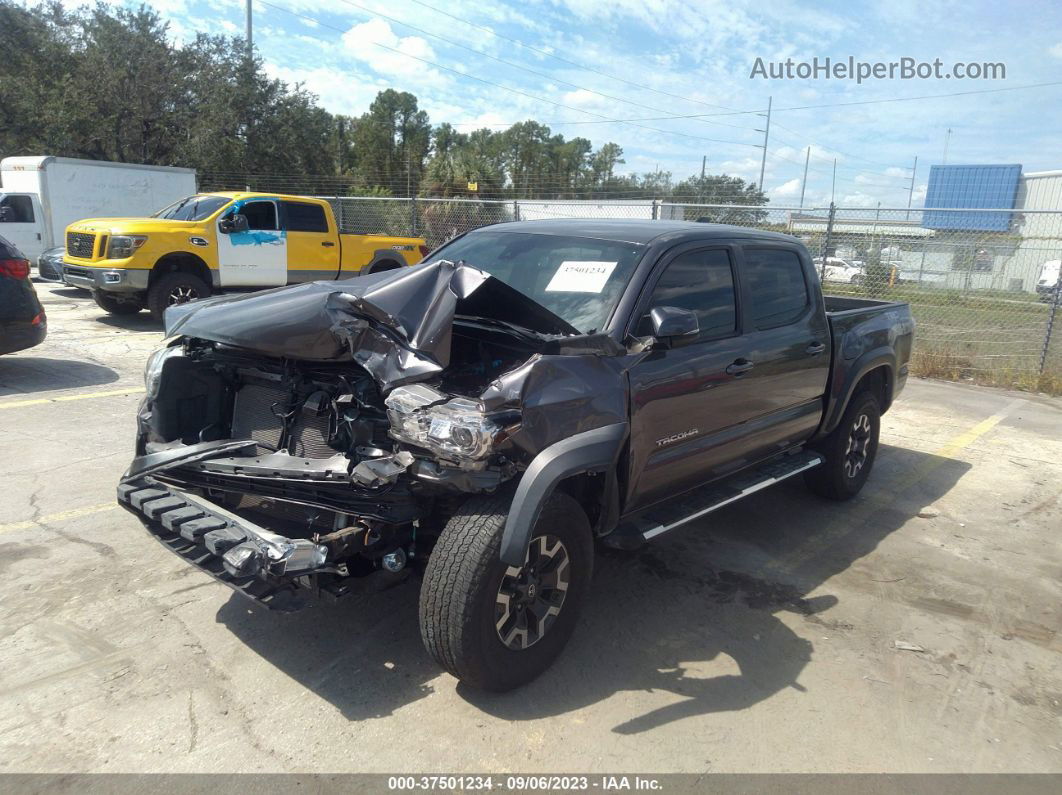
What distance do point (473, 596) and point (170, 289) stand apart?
10.2m

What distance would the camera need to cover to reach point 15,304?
24.8 ft

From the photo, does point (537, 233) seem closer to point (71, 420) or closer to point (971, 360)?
point (71, 420)

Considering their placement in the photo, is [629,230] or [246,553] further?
[629,230]

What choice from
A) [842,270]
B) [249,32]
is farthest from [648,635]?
[249,32]

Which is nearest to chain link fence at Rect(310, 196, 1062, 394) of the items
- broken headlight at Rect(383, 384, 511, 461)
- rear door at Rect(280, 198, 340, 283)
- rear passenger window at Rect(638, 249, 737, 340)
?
rear door at Rect(280, 198, 340, 283)

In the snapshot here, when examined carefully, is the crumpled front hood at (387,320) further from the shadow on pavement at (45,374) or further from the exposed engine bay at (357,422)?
the shadow on pavement at (45,374)

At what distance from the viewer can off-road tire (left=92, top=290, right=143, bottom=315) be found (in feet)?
37.5

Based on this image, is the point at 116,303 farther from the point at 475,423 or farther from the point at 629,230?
the point at 475,423

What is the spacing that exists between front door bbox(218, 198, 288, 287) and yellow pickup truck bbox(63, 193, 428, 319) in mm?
16

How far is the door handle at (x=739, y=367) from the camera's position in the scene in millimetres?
4075

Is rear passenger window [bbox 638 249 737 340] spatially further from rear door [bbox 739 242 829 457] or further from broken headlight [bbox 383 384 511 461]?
broken headlight [bbox 383 384 511 461]

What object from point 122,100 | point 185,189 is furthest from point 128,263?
point 122,100

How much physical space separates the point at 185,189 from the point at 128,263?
10.7m

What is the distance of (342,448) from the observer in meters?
3.34
